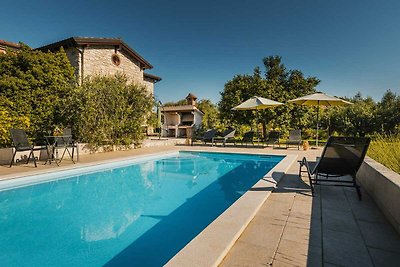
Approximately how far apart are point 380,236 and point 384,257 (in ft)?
1.62

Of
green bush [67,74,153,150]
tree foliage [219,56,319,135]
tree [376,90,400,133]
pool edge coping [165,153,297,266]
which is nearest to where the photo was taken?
pool edge coping [165,153,297,266]

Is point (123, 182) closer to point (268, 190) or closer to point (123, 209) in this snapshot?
point (123, 209)

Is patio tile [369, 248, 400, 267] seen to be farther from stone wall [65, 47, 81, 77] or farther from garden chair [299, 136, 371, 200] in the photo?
stone wall [65, 47, 81, 77]

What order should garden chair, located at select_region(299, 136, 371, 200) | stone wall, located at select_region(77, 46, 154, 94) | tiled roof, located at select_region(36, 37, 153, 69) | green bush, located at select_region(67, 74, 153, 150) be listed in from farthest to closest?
stone wall, located at select_region(77, 46, 154, 94) → tiled roof, located at select_region(36, 37, 153, 69) → green bush, located at select_region(67, 74, 153, 150) → garden chair, located at select_region(299, 136, 371, 200)

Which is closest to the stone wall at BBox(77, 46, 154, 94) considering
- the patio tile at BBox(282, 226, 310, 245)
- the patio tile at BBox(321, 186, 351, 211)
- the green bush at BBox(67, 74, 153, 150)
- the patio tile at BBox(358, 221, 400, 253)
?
the green bush at BBox(67, 74, 153, 150)

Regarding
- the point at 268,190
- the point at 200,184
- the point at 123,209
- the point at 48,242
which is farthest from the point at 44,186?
the point at 268,190

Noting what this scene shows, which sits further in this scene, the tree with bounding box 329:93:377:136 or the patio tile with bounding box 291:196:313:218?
the tree with bounding box 329:93:377:136

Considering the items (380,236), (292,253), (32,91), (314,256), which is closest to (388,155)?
(380,236)

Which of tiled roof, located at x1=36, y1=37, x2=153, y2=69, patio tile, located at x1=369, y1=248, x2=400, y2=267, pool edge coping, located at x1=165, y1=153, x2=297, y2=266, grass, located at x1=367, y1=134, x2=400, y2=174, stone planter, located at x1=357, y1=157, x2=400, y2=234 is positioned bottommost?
patio tile, located at x1=369, y1=248, x2=400, y2=267

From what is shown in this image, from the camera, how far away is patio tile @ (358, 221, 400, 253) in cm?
229

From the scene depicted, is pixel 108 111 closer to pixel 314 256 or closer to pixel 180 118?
pixel 314 256

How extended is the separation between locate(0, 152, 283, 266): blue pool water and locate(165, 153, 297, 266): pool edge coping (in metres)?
0.90

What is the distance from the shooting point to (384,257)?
6.82 ft

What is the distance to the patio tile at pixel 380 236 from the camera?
229 cm
